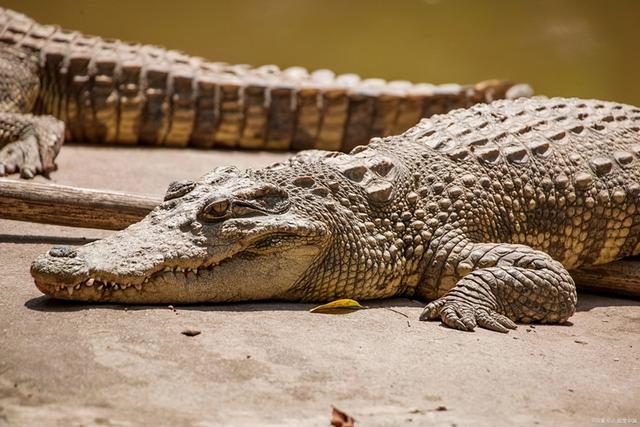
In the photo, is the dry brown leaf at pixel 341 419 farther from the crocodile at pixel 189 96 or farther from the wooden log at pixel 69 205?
the crocodile at pixel 189 96

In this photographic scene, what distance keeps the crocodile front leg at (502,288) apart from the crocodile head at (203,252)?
0.75 metres

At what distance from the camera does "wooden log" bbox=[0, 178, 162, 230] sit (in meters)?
5.10

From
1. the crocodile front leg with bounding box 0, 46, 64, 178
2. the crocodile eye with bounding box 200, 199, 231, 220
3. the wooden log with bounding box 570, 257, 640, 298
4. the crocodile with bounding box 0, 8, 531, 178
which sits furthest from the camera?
the crocodile with bounding box 0, 8, 531, 178

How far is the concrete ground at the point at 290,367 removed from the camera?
116 inches

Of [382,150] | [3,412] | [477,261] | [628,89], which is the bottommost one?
[3,412]

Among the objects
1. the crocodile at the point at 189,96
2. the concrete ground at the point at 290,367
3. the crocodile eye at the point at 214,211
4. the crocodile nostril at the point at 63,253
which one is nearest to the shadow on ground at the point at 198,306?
the concrete ground at the point at 290,367

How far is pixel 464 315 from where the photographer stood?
418 centimetres

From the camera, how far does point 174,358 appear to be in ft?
11.1

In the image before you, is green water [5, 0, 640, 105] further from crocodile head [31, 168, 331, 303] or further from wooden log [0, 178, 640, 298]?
crocodile head [31, 168, 331, 303]

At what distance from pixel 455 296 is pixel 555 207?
3.70 ft

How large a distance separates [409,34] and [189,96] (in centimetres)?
272

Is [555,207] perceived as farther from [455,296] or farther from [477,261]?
[455,296]

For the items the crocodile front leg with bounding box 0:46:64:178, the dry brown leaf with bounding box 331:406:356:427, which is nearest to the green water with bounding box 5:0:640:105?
the crocodile front leg with bounding box 0:46:64:178

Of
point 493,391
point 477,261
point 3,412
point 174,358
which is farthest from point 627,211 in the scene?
point 3,412
